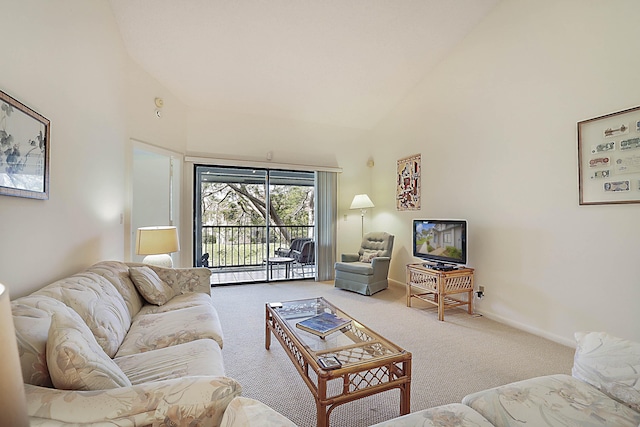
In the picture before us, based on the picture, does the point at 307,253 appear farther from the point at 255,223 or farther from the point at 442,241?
the point at 442,241

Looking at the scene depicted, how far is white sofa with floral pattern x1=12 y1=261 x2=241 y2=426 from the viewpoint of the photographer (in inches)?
34.9

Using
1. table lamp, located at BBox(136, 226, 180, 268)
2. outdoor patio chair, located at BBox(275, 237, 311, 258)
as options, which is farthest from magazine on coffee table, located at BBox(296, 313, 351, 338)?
outdoor patio chair, located at BBox(275, 237, 311, 258)

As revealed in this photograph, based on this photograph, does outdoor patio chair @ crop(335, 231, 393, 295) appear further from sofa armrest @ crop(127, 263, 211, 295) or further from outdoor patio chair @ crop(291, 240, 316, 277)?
sofa armrest @ crop(127, 263, 211, 295)

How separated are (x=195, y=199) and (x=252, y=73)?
2132 millimetres

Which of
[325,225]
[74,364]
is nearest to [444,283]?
[325,225]

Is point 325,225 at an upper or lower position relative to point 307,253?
upper

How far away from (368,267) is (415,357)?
6.21ft

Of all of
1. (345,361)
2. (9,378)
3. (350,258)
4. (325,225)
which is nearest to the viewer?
(9,378)

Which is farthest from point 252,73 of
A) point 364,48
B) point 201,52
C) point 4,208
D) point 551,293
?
point 551,293

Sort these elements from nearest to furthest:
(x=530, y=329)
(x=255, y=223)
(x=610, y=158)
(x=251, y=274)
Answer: (x=610, y=158), (x=530, y=329), (x=251, y=274), (x=255, y=223)

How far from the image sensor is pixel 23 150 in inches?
62.8

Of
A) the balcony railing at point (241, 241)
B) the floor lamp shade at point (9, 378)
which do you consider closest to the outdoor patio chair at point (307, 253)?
the balcony railing at point (241, 241)

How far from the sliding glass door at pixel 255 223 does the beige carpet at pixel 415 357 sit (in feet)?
5.96

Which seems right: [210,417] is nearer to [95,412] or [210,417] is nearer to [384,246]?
[95,412]
